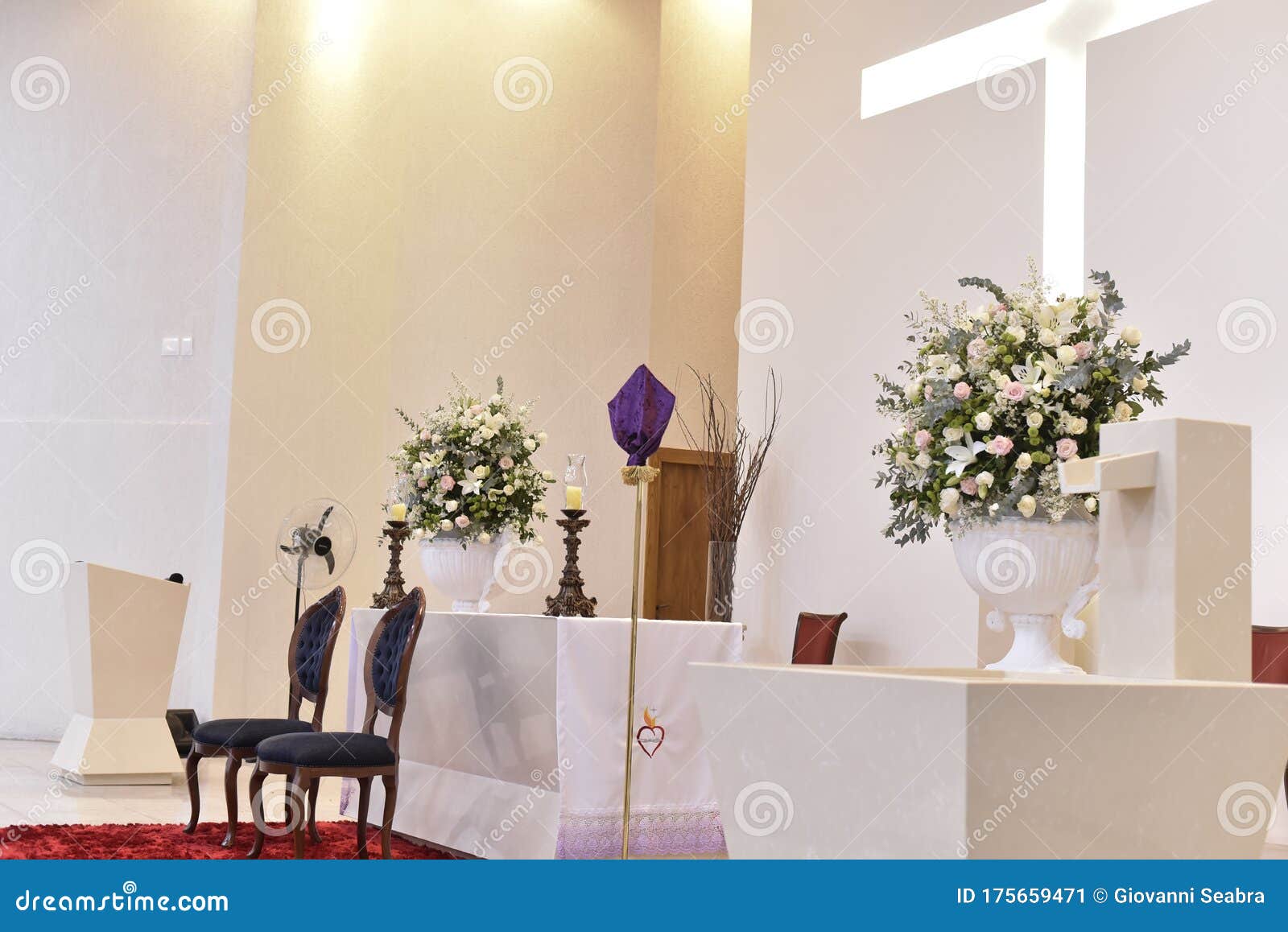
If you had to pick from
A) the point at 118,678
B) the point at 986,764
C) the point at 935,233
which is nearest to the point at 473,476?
the point at 935,233

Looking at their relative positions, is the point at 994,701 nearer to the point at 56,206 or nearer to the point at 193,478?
the point at 193,478

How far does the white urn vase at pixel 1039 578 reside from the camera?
2.91m

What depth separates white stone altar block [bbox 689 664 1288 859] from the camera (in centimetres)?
169

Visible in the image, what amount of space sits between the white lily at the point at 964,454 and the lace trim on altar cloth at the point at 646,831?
5.51 ft

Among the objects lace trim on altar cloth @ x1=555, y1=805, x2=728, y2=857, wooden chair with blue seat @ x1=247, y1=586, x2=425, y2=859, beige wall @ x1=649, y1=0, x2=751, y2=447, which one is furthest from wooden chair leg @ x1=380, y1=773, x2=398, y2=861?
beige wall @ x1=649, y1=0, x2=751, y2=447

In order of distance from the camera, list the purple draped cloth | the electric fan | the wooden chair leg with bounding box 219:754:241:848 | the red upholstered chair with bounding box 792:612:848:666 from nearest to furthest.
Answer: the purple draped cloth, the wooden chair leg with bounding box 219:754:241:848, the red upholstered chair with bounding box 792:612:848:666, the electric fan

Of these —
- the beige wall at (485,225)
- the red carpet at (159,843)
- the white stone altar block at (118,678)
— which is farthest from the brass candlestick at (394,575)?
the beige wall at (485,225)

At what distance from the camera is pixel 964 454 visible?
307 cm

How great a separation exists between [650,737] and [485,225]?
5.04m

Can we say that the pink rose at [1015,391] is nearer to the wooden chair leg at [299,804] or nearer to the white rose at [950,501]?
the white rose at [950,501]

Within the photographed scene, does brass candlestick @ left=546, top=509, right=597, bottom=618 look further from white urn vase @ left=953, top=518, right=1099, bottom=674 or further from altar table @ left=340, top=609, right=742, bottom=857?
white urn vase @ left=953, top=518, right=1099, bottom=674

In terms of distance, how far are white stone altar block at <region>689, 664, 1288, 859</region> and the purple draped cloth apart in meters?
1.44

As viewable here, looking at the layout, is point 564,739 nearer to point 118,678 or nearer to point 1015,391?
point 1015,391

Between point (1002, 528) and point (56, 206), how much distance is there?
746 centimetres
